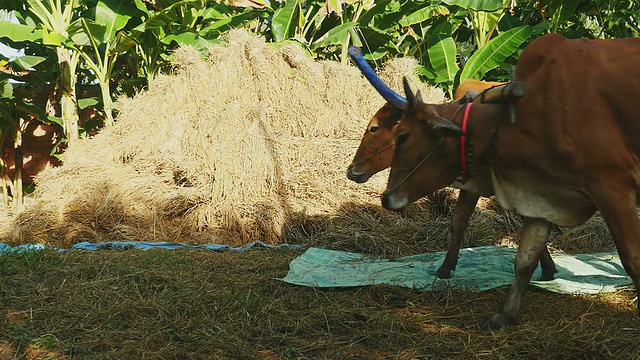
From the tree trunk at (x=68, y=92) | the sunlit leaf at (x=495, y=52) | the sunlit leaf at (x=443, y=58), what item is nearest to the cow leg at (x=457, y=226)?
the sunlit leaf at (x=495, y=52)

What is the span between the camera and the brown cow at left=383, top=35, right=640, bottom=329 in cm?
335

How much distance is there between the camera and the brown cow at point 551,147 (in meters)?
3.35

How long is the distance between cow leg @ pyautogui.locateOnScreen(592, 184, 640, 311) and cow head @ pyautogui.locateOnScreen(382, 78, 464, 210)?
0.79 metres

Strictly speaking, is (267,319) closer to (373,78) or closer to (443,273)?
(443,273)

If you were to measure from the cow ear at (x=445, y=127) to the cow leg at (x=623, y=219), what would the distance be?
78cm

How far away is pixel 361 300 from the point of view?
4363 millimetres

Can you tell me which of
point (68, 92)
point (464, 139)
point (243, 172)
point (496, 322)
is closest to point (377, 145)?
point (464, 139)

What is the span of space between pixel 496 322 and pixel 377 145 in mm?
2165

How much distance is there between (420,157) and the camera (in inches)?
149

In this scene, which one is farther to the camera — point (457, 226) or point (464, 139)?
point (457, 226)

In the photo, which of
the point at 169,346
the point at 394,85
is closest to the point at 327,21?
the point at 394,85

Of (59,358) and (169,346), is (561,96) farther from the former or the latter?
(59,358)

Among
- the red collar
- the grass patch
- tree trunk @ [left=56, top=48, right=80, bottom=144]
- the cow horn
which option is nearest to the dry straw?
the cow horn

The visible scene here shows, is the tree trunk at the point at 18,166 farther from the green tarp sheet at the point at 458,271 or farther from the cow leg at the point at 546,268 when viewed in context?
the cow leg at the point at 546,268
